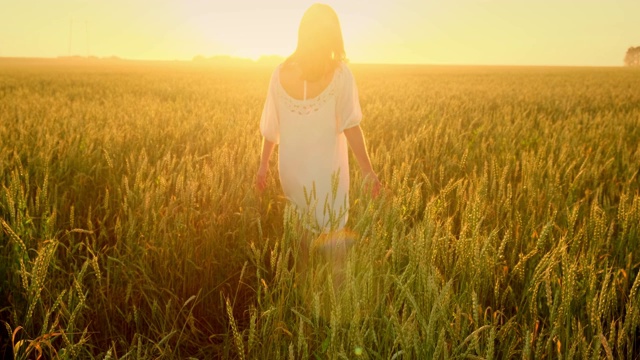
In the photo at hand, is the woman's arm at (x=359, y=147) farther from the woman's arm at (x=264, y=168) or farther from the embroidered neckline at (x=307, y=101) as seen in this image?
the woman's arm at (x=264, y=168)

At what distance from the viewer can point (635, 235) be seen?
199 cm

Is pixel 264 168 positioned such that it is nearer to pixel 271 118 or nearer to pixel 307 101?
pixel 271 118

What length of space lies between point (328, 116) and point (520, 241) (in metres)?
1.09

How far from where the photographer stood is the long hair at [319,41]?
2.36 metres

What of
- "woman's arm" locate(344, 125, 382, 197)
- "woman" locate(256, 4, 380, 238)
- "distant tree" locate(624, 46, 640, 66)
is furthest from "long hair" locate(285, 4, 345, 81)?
Result: "distant tree" locate(624, 46, 640, 66)

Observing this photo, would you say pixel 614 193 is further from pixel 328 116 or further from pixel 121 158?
pixel 121 158

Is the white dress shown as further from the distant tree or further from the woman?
the distant tree

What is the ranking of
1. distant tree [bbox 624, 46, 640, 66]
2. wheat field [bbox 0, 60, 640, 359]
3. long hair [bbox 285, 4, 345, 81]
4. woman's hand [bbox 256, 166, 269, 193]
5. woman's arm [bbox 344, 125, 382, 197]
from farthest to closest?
distant tree [bbox 624, 46, 640, 66]
woman's hand [bbox 256, 166, 269, 193]
woman's arm [bbox 344, 125, 382, 197]
long hair [bbox 285, 4, 345, 81]
wheat field [bbox 0, 60, 640, 359]

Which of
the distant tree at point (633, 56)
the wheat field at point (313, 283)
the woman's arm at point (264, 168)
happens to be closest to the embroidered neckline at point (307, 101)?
the woman's arm at point (264, 168)

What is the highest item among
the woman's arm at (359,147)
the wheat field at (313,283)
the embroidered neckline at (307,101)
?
the embroidered neckline at (307,101)

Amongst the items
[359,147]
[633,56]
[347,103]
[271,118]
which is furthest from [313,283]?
[633,56]

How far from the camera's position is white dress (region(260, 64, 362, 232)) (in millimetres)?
2529

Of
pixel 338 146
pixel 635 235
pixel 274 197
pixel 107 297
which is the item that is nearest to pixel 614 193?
pixel 635 235

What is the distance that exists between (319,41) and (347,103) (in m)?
0.35
